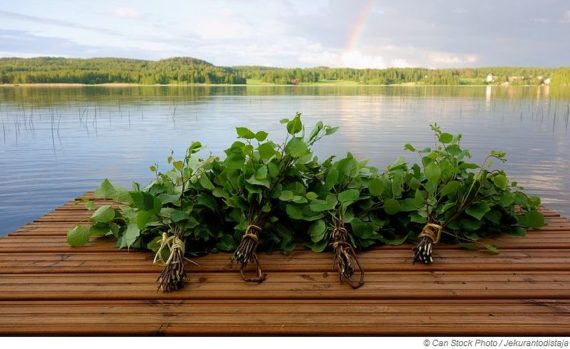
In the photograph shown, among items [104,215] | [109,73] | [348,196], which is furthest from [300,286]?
[109,73]

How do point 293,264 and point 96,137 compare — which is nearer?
point 293,264

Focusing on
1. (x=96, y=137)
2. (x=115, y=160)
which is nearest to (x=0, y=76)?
(x=96, y=137)

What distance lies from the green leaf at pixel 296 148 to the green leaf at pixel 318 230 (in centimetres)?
42

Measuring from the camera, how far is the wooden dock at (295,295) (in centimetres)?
172

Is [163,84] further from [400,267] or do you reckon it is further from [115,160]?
[400,267]

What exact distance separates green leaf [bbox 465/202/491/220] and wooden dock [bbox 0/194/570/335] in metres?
0.21

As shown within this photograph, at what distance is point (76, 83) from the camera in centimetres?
8431

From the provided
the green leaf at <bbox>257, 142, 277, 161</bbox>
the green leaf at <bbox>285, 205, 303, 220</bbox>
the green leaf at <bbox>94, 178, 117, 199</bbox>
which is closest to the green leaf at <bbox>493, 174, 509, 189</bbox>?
the green leaf at <bbox>285, 205, 303, 220</bbox>

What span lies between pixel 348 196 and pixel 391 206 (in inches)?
10.9

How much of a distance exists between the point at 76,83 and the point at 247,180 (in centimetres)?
9210

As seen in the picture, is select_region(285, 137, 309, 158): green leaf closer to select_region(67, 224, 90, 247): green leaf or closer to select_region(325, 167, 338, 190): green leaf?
select_region(325, 167, 338, 190): green leaf

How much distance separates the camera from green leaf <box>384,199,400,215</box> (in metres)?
2.63

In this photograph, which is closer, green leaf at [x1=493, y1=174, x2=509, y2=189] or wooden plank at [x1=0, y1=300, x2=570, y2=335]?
wooden plank at [x1=0, y1=300, x2=570, y2=335]

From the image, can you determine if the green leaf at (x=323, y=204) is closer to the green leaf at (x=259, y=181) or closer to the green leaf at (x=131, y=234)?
the green leaf at (x=259, y=181)
